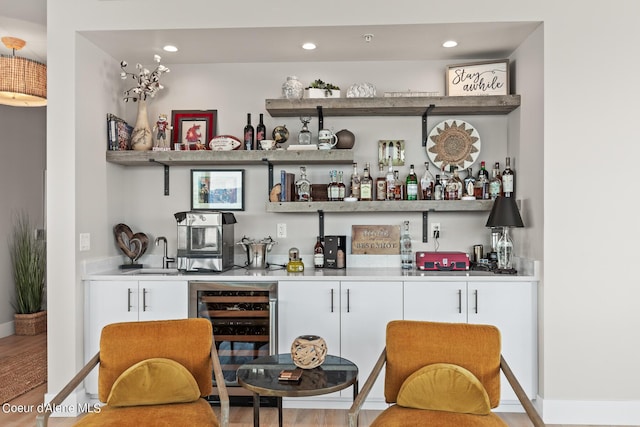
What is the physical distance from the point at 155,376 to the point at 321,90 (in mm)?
2270

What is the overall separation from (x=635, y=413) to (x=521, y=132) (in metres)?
1.93

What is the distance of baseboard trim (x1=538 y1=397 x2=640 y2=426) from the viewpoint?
10.0 ft

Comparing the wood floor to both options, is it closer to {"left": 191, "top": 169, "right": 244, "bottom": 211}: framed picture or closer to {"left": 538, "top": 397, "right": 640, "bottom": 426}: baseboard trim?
{"left": 538, "top": 397, "right": 640, "bottom": 426}: baseboard trim

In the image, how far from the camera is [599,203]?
3.08m

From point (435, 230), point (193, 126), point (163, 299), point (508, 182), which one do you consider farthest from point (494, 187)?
point (163, 299)

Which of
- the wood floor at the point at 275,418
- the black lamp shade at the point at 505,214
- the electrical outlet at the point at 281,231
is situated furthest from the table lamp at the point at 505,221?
the electrical outlet at the point at 281,231

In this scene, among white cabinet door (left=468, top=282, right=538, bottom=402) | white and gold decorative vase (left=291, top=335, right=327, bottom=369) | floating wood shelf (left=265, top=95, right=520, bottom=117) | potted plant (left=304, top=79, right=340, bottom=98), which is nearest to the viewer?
white and gold decorative vase (left=291, top=335, right=327, bottom=369)

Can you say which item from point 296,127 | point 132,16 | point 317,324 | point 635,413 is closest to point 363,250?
point 317,324

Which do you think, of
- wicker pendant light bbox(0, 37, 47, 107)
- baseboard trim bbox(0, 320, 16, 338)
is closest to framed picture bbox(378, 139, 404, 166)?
wicker pendant light bbox(0, 37, 47, 107)

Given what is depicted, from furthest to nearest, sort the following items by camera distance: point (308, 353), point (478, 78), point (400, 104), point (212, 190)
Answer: point (212, 190) → point (478, 78) → point (400, 104) → point (308, 353)

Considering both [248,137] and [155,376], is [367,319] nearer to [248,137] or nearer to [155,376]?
[155,376]

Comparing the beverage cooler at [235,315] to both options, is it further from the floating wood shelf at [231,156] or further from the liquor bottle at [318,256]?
the floating wood shelf at [231,156]

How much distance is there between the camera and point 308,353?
2.33 metres

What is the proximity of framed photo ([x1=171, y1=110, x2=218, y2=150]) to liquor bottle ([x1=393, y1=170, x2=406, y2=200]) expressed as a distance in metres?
1.47
